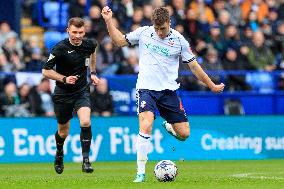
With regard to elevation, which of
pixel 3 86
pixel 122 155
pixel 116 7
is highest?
pixel 116 7

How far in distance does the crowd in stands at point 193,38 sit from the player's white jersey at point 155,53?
8.39m

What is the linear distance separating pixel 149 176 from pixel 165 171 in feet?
5.60

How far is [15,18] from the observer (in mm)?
25984

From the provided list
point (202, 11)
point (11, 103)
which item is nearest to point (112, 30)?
point (11, 103)

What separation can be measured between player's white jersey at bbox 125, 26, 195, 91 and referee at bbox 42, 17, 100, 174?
205cm

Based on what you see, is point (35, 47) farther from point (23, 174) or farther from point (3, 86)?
point (23, 174)

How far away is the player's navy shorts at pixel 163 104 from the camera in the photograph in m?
14.0

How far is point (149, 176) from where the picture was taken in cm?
1551

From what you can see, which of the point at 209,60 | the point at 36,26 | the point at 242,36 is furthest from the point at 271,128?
the point at 36,26

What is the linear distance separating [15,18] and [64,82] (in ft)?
34.2

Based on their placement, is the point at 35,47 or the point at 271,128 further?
the point at 35,47

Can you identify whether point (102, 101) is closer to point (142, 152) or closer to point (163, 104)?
point (163, 104)

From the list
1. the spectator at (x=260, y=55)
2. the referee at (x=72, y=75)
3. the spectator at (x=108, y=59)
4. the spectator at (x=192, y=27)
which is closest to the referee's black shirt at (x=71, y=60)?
the referee at (x=72, y=75)

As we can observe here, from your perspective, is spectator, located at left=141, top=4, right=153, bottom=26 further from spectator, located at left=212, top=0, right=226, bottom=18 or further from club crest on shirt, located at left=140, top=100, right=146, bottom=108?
club crest on shirt, located at left=140, top=100, right=146, bottom=108
